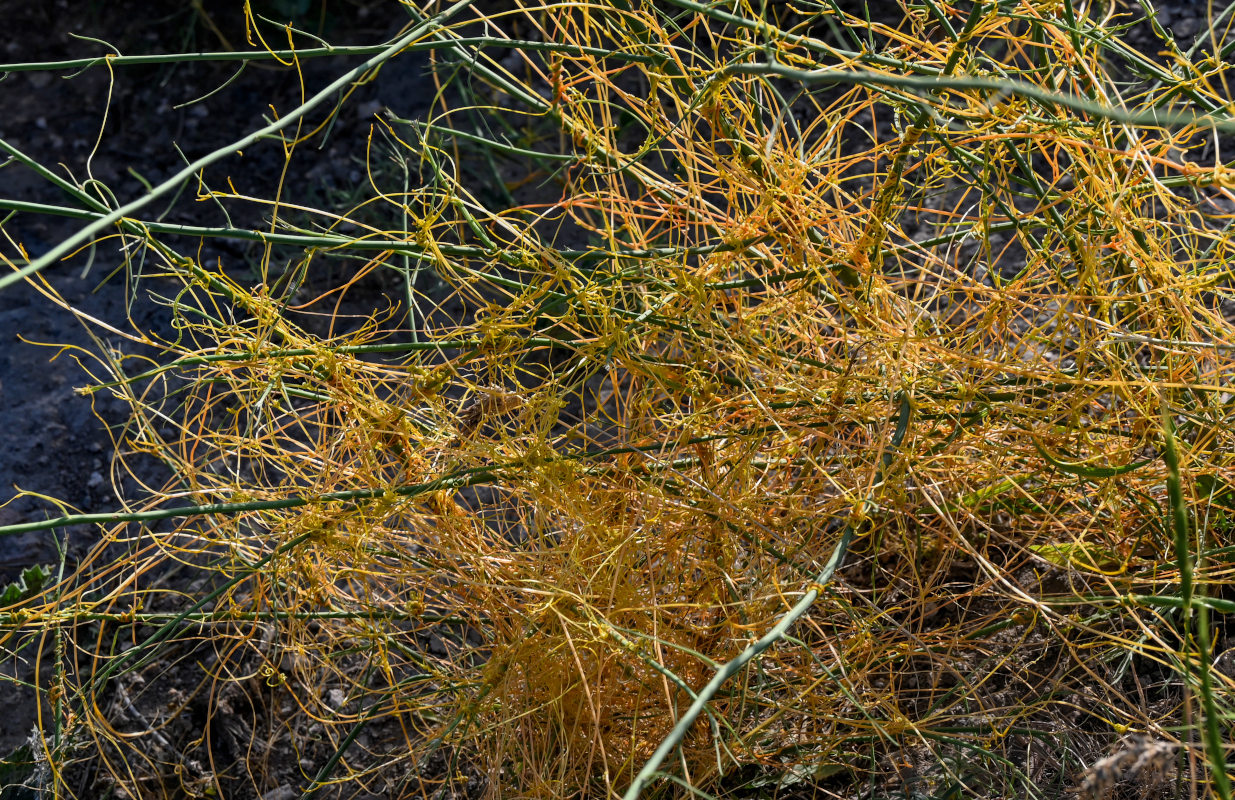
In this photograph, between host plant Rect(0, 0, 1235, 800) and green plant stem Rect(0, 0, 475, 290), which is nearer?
green plant stem Rect(0, 0, 475, 290)

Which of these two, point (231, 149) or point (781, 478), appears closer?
point (231, 149)

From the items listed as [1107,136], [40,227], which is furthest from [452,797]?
[40,227]

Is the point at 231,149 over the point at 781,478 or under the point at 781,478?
over

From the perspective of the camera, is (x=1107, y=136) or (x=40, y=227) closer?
(x=1107, y=136)

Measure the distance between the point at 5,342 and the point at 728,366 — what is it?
1378 millimetres

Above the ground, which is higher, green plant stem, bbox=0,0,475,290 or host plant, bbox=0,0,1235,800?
green plant stem, bbox=0,0,475,290

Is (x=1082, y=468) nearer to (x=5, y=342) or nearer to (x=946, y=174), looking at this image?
(x=946, y=174)

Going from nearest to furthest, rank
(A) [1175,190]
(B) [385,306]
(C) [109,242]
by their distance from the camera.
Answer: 1. (A) [1175,190]
2. (B) [385,306]
3. (C) [109,242]

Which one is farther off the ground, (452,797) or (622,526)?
(622,526)

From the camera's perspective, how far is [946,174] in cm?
113

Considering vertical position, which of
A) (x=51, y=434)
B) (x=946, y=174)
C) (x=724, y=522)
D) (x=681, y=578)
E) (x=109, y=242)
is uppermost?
(x=946, y=174)

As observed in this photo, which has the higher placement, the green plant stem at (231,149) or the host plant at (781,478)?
the green plant stem at (231,149)

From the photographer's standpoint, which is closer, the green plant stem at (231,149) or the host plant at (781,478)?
the green plant stem at (231,149)

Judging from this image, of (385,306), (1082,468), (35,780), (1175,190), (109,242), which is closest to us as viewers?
(1082,468)
